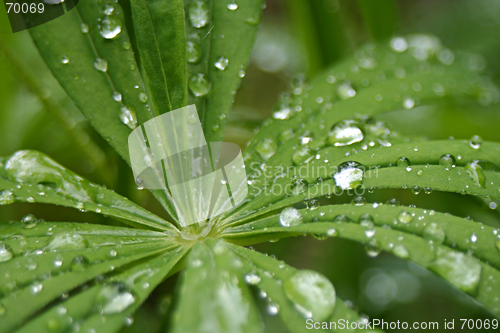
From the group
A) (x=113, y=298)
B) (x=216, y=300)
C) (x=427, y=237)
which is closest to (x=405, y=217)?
(x=427, y=237)

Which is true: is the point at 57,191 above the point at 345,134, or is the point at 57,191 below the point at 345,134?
below

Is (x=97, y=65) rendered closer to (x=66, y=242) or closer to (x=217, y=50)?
(x=217, y=50)

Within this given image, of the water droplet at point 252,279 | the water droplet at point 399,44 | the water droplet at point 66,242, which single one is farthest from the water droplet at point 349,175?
the water droplet at point 399,44

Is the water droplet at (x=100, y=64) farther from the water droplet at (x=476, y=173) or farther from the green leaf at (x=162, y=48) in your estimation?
the water droplet at (x=476, y=173)

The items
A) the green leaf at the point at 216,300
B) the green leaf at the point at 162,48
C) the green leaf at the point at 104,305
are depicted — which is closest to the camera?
the green leaf at the point at 216,300

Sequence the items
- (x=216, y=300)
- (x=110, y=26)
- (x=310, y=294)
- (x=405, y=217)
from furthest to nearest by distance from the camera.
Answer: (x=110, y=26)
(x=405, y=217)
(x=310, y=294)
(x=216, y=300)

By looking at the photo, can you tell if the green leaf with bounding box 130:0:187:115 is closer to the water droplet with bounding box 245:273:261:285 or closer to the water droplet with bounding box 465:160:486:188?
the water droplet with bounding box 245:273:261:285

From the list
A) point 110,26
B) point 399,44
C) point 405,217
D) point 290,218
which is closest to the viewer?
point 405,217

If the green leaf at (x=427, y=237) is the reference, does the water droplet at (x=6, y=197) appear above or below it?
above
